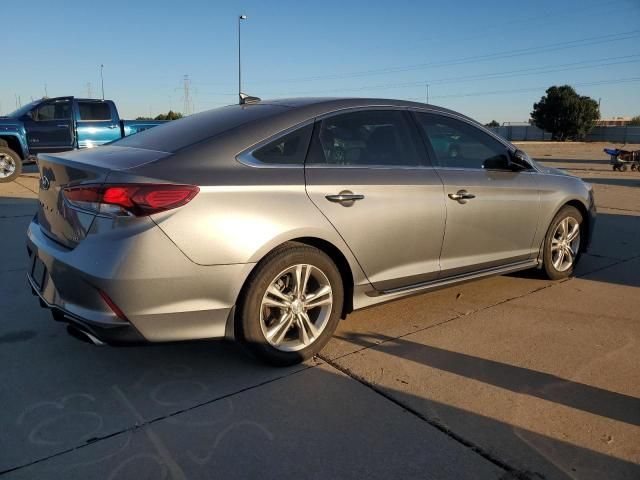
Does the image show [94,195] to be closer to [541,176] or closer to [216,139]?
[216,139]

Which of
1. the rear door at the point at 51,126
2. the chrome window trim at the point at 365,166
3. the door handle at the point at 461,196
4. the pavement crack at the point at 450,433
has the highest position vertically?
the rear door at the point at 51,126

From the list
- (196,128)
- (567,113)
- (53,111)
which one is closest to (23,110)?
(53,111)

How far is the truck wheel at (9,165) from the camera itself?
40.0 feet

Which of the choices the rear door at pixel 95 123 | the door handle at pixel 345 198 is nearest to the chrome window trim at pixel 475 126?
the door handle at pixel 345 198

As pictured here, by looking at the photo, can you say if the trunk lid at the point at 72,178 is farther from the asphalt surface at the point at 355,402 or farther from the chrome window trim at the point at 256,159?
the asphalt surface at the point at 355,402

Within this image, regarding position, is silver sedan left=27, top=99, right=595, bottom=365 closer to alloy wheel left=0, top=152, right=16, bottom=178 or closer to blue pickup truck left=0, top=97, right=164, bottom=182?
blue pickup truck left=0, top=97, right=164, bottom=182

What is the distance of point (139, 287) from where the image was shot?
8.88 ft

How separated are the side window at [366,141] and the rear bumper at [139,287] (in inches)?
38.8

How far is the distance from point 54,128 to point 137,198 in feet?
40.2

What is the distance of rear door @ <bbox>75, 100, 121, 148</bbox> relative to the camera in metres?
13.6

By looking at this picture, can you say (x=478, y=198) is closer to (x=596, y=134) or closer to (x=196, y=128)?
(x=196, y=128)

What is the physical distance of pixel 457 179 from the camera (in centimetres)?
404

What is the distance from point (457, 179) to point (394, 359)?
146 cm

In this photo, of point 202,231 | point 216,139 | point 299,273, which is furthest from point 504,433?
point 216,139
